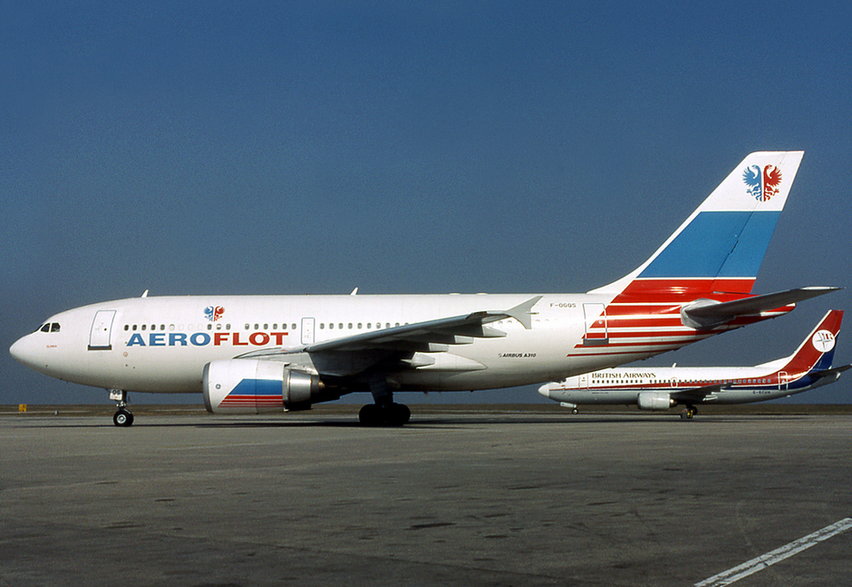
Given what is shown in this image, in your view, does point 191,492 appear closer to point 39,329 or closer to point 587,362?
point 587,362

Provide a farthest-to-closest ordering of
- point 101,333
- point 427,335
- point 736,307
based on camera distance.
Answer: point 101,333 → point 736,307 → point 427,335

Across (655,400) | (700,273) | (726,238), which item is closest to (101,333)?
(700,273)

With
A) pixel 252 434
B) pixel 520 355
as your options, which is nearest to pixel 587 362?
pixel 520 355

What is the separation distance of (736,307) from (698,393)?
23483 millimetres

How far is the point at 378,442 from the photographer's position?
15922 millimetres

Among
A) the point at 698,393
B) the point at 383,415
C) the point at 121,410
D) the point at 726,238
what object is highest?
the point at 726,238

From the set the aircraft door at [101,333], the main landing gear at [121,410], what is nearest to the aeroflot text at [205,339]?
the aircraft door at [101,333]

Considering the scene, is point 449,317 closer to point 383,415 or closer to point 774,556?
point 383,415

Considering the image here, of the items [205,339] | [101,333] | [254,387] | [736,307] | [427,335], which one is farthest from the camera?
[101,333]

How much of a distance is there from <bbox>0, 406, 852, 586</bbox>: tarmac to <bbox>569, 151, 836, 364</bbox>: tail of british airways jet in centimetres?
1046

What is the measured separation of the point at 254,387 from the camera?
21.4 meters

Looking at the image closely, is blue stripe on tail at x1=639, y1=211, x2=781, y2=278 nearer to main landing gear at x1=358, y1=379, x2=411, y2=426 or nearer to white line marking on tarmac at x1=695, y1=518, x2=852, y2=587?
main landing gear at x1=358, y1=379, x2=411, y2=426

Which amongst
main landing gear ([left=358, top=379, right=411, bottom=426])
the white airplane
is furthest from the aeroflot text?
the white airplane

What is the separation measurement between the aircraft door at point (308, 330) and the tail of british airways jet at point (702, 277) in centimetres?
722
